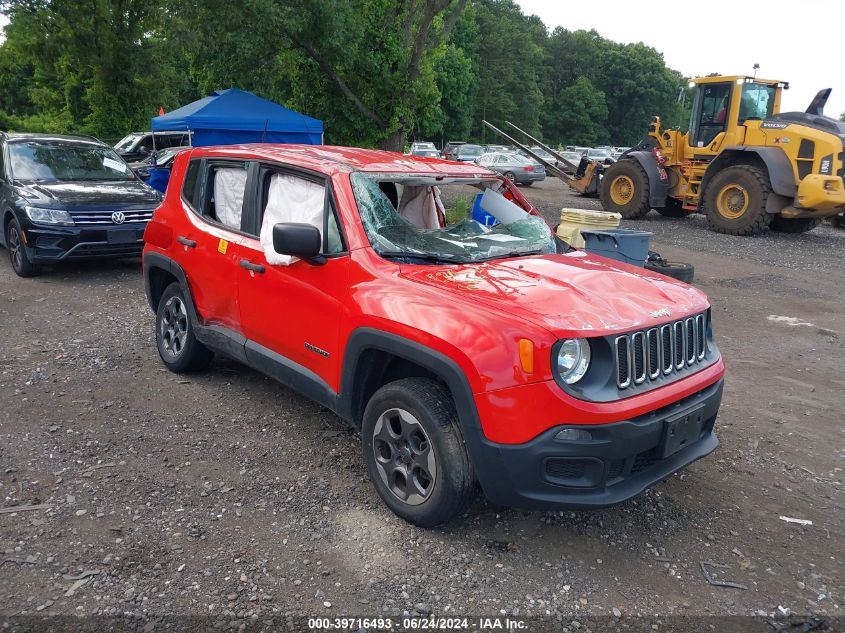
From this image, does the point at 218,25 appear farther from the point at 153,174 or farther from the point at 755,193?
the point at 755,193

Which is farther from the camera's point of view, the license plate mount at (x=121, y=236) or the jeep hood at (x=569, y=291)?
the license plate mount at (x=121, y=236)

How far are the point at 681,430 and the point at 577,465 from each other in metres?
0.61

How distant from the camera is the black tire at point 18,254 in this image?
8305 mm

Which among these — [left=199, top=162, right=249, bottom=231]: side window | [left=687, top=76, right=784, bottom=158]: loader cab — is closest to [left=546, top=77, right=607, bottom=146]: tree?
[left=687, top=76, right=784, bottom=158]: loader cab

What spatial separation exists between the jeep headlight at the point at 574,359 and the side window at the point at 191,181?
10.7ft

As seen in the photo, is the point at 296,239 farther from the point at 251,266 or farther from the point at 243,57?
the point at 243,57

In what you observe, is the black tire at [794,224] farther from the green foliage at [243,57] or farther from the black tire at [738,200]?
the green foliage at [243,57]

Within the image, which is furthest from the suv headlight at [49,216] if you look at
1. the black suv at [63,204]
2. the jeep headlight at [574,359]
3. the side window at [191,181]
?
the jeep headlight at [574,359]

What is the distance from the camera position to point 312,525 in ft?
11.0

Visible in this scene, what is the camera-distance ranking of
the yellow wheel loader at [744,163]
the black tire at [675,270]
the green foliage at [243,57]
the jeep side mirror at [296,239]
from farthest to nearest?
the green foliage at [243,57] < the yellow wheel loader at [744,163] < the black tire at [675,270] < the jeep side mirror at [296,239]

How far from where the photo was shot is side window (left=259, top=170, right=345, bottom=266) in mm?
3746

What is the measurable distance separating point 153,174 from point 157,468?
11.8 m

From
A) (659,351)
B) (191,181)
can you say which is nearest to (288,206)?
(191,181)

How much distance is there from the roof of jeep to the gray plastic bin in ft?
10.8
